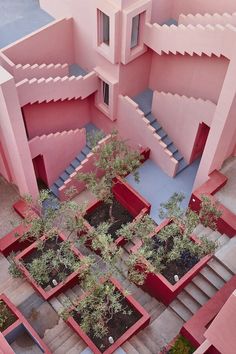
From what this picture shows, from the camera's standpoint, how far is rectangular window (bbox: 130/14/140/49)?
17234 mm

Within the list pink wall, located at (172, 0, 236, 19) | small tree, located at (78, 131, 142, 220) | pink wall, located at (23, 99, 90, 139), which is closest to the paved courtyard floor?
small tree, located at (78, 131, 142, 220)

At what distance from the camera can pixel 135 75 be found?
19625 millimetres

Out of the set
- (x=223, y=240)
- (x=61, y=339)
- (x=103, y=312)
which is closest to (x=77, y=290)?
(x=61, y=339)

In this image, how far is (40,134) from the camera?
20234 millimetres

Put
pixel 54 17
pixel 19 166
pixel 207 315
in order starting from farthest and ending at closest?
pixel 54 17, pixel 19 166, pixel 207 315

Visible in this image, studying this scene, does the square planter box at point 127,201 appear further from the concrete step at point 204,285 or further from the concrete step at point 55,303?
the concrete step at point 204,285

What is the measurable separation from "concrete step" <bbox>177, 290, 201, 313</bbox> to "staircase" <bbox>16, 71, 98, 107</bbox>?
31.0ft

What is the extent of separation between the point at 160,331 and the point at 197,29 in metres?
11.2

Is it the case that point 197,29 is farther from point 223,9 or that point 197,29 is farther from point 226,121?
point 226,121

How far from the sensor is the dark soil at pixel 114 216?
19203mm

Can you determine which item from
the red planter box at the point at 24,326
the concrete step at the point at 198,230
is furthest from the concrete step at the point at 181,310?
the red planter box at the point at 24,326

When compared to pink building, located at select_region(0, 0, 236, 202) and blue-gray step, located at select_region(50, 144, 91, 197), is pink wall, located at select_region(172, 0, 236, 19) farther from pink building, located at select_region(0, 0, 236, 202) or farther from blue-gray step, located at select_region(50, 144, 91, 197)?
Answer: blue-gray step, located at select_region(50, 144, 91, 197)

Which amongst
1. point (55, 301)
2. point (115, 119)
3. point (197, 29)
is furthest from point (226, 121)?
point (55, 301)

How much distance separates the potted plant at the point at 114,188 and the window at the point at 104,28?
389 cm
